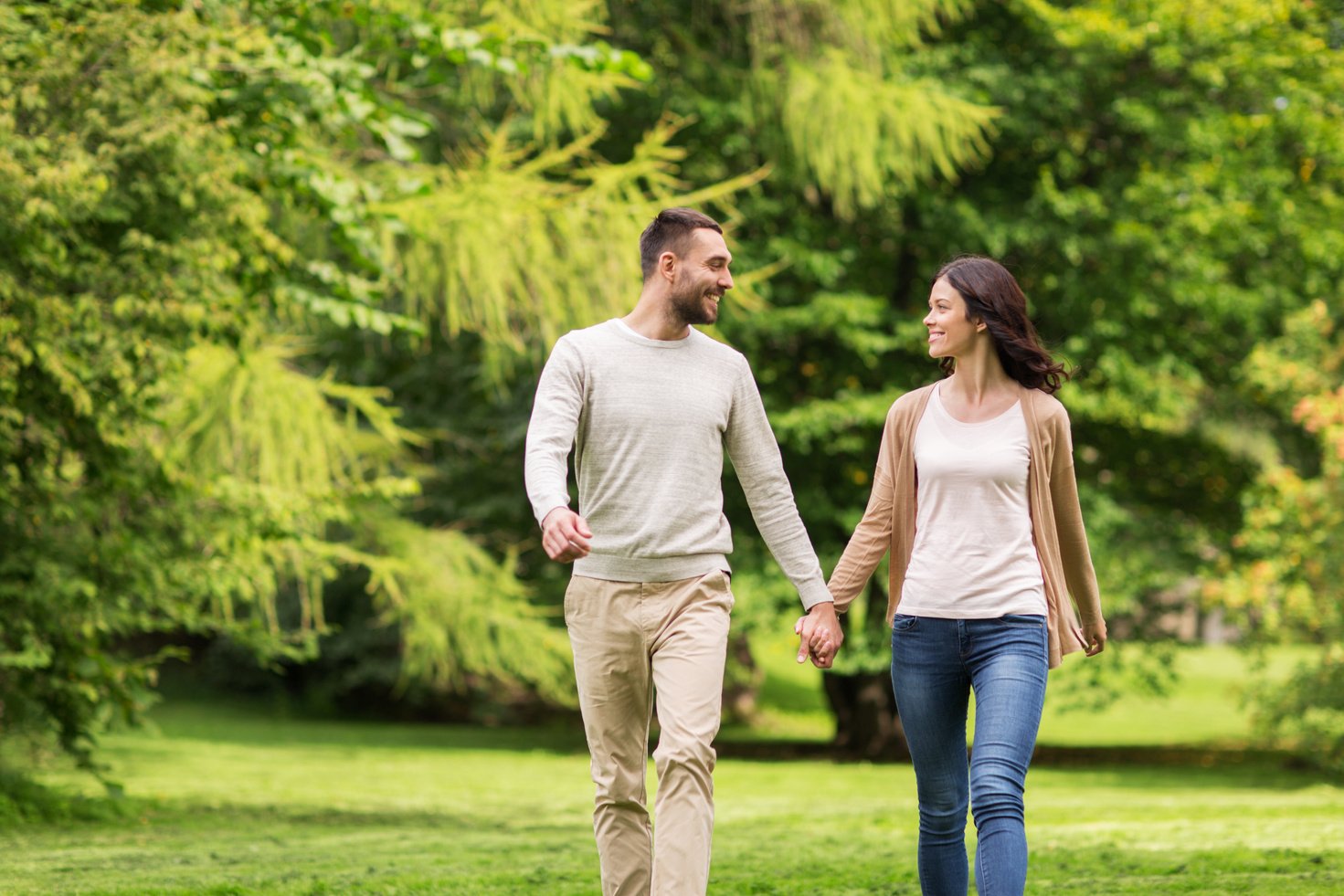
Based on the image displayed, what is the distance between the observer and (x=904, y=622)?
409 cm

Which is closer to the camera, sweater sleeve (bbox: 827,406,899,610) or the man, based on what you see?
the man

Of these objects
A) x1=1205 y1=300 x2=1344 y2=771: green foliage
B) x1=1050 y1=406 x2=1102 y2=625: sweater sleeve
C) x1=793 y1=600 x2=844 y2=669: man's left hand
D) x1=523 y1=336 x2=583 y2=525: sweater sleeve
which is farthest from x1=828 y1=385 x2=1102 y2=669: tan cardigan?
x1=1205 y1=300 x2=1344 y2=771: green foliage

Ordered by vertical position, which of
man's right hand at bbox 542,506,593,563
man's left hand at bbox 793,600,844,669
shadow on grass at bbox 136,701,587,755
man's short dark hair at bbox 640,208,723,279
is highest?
man's short dark hair at bbox 640,208,723,279

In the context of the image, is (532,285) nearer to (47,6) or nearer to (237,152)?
(237,152)

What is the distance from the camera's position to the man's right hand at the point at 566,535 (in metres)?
3.72

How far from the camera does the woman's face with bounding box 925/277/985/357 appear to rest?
13.7 ft

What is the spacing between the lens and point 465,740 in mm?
22078

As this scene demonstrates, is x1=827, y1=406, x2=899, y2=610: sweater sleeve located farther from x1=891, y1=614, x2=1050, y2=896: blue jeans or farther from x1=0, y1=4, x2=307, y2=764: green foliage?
x1=0, y1=4, x2=307, y2=764: green foliage

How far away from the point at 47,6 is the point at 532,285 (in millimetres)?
4984

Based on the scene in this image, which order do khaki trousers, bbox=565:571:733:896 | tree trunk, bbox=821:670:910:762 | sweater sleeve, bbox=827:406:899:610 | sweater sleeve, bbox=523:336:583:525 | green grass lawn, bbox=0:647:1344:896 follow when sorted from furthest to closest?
tree trunk, bbox=821:670:910:762 < green grass lawn, bbox=0:647:1344:896 < sweater sleeve, bbox=827:406:899:610 < khaki trousers, bbox=565:571:733:896 < sweater sleeve, bbox=523:336:583:525

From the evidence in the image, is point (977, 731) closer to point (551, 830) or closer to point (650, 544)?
point (650, 544)

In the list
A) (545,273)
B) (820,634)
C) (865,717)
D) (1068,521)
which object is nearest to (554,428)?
(820,634)

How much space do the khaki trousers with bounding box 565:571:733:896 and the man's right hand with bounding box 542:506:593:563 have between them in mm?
321

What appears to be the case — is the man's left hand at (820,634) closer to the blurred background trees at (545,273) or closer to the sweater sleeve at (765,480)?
the sweater sleeve at (765,480)
